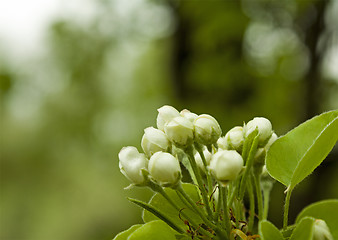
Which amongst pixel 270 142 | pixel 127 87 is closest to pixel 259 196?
pixel 270 142

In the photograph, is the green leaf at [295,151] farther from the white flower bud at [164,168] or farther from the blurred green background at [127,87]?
the blurred green background at [127,87]

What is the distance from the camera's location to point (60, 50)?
417cm

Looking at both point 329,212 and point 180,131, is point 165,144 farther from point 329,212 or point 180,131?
point 329,212

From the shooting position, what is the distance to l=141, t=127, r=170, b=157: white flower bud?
0.49m

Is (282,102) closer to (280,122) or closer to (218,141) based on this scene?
(280,122)

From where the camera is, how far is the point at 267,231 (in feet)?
1.30

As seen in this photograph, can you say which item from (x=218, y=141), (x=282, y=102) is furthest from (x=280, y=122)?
(x=218, y=141)

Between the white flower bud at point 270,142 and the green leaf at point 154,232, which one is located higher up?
the white flower bud at point 270,142

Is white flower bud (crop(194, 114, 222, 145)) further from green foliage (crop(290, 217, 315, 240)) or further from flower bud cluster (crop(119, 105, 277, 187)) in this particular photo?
green foliage (crop(290, 217, 315, 240))

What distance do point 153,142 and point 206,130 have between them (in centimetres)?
6

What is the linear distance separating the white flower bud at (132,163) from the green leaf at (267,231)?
0.13 metres

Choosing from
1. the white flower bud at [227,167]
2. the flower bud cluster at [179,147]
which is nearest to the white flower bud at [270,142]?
the flower bud cluster at [179,147]

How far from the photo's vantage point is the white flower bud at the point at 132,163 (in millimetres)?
471

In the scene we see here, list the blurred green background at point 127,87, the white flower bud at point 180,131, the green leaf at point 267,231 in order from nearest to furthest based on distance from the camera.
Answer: the green leaf at point 267,231, the white flower bud at point 180,131, the blurred green background at point 127,87
